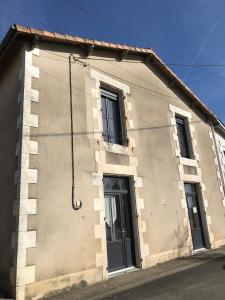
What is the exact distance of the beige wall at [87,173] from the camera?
5.16 metres

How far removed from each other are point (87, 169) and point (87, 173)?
89 mm

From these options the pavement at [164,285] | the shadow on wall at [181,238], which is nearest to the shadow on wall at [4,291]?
the pavement at [164,285]

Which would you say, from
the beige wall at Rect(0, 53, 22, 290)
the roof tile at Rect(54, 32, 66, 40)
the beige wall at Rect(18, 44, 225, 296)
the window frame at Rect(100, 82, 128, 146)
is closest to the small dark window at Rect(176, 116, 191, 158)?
the beige wall at Rect(18, 44, 225, 296)

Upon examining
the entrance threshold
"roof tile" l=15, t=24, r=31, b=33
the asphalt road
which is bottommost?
the asphalt road

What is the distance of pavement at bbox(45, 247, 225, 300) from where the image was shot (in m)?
4.50

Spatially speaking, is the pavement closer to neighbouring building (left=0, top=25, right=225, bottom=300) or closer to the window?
neighbouring building (left=0, top=25, right=225, bottom=300)

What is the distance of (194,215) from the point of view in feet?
30.1

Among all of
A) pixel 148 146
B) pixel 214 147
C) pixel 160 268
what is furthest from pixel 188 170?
pixel 160 268

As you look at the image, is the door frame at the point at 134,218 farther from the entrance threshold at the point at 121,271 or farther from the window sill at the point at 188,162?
the window sill at the point at 188,162

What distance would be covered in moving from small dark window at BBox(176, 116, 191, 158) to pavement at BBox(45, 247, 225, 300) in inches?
158

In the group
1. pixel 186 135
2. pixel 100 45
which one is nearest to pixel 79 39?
pixel 100 45

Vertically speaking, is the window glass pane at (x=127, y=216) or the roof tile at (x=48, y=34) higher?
the roof tile at (x=48, y=34)

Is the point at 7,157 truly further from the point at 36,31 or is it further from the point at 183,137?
the point at 183,137

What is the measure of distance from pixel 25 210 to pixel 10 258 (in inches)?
32.6
